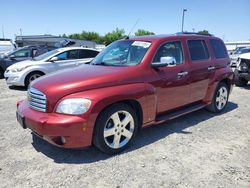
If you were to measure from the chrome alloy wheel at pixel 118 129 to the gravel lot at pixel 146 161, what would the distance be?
192mm

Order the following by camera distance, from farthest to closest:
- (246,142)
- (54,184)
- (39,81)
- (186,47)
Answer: (186,47), (246,142), (39,81), (54,184)

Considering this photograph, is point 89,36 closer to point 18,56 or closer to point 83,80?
point 18,56

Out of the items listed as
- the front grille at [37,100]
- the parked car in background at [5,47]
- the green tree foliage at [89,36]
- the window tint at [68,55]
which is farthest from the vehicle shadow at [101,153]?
the green tree foliage at [89,36]

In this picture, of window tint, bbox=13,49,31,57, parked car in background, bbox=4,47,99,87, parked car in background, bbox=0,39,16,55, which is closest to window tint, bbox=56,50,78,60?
parked car in background, bbox=4,47,99,87

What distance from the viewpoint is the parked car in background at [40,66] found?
358 inches

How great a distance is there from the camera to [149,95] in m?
4.10

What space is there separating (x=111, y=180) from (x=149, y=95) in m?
1.47

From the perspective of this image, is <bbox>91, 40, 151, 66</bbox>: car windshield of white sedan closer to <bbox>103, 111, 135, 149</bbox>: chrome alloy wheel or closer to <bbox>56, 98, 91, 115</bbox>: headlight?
<bbox>103, 111, 135, 149</bbox>: chrome alloy wheel

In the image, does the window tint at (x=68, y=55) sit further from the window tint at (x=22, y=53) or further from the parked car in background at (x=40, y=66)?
the window tint at (x=22, y=53)

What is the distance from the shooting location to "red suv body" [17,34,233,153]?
3.46 m

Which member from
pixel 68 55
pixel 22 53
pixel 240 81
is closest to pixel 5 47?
pixel 22 53

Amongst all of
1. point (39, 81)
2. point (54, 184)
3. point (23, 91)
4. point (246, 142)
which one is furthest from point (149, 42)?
point (23, 91)

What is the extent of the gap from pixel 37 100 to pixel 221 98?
4.26 metres

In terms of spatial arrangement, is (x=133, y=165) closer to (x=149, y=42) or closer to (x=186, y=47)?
(x=149, y=42)
